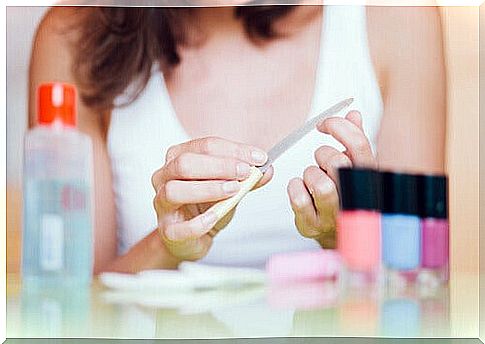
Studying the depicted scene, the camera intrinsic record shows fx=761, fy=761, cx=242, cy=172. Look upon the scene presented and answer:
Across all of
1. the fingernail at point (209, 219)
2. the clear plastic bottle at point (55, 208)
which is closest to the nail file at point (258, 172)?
the fingernail at point (209, 219)

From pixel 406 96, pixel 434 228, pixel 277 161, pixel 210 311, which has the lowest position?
pixel 210 311

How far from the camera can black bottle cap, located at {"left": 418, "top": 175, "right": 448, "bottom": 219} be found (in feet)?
3.82

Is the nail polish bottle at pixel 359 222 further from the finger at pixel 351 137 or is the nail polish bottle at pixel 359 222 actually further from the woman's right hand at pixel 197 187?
the woman's right hand at pixel 197 187

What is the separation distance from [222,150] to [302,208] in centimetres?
15

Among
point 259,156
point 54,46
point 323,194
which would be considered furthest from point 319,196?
point 54,46

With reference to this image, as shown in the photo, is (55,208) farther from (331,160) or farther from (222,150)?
(331,160)

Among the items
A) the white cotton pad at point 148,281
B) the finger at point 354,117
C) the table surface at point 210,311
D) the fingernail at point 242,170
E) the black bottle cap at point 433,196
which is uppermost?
the finger at point 354,117

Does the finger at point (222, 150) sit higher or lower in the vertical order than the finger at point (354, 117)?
lower

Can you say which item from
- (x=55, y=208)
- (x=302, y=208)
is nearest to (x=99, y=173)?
(x=55, y=208)

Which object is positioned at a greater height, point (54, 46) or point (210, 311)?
point (54, 46)

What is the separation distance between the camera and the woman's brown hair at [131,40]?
3.83 ft

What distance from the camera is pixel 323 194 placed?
1153mm

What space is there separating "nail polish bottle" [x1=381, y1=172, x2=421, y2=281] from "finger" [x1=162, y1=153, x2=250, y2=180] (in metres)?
0.22

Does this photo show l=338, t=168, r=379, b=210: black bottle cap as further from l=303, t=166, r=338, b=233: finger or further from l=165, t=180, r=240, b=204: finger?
l=165, t=180, r=240, b=204: finger
